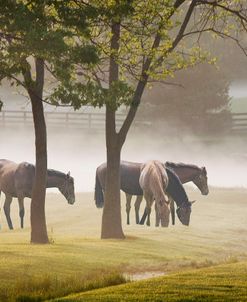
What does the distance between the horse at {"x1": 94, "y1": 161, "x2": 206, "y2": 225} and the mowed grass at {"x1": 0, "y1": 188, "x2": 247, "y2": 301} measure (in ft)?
3.73

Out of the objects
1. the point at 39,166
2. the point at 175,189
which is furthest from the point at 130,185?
the point at 39,166

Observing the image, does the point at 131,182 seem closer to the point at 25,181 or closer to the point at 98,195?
the point at 98,195

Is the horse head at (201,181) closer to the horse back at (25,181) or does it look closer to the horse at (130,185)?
the horse at (130,185)

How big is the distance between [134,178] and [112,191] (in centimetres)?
660

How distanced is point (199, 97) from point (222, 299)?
59.6 metres

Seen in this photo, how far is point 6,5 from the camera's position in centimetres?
1953

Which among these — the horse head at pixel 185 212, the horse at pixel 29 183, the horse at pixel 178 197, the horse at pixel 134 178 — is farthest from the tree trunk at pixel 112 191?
the horse at pixel 134 178

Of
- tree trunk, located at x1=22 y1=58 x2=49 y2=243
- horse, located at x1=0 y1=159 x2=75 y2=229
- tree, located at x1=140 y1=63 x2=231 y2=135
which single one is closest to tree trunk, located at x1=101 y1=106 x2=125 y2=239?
tree trunk, located at x1=22 y1=58 x2=49 y2=243

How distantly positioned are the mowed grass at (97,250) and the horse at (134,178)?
1.14 m

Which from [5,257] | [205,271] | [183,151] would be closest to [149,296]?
[205,271]

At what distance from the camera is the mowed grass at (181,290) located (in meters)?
17.1

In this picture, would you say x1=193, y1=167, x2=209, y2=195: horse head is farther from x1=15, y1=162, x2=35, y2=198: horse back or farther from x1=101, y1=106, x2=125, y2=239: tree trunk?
x1=101, y1=106, x2=125, y2=239: tree trunk

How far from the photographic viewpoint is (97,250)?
26578mm

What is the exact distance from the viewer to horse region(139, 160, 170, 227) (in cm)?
3316
